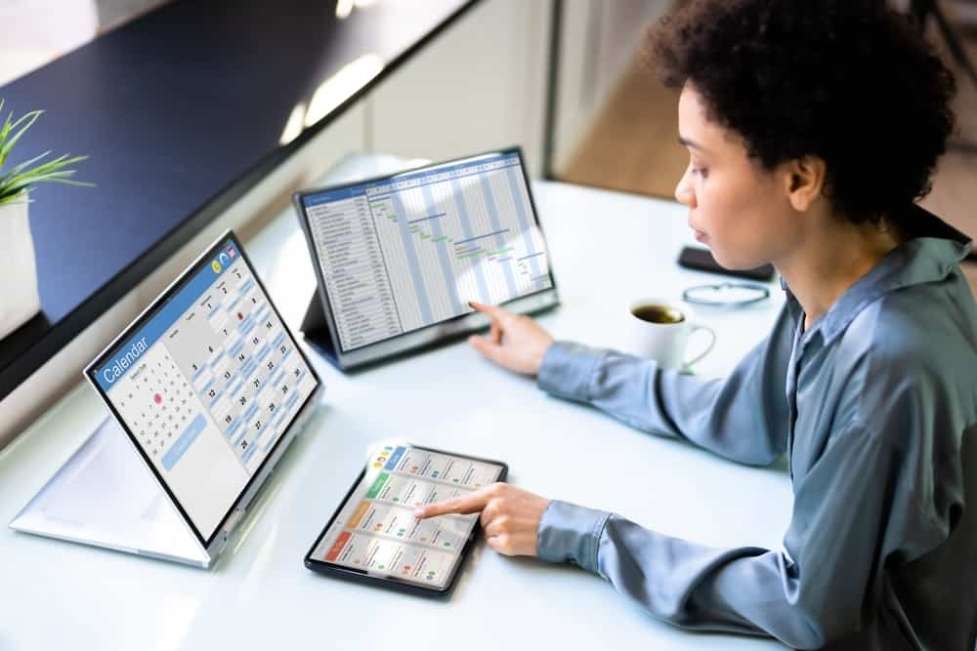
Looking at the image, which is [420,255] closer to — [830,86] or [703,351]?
[703,351]

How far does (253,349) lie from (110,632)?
12.4 inches

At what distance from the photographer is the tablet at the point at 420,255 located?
1.23 meters

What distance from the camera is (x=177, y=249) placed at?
1.29m

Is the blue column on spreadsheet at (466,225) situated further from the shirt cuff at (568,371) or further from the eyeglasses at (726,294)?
the eyeglasses at (726,294)

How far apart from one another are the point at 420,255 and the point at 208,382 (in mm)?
372

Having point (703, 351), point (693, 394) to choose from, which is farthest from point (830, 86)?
point (703, 351)

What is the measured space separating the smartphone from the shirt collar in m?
0.52

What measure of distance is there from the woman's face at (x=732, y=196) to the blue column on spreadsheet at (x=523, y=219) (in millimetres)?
430

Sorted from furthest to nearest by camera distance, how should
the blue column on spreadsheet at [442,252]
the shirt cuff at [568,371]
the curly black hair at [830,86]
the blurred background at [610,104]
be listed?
1. the blurred background at [610,104]
2. the blue column on spreadsheet at [442,252]
3. the shirt cuff at [568,371]
4. the curly black hair at [830,86]

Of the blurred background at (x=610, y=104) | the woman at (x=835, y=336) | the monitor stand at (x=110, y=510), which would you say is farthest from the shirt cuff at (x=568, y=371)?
the blurred background at (x=610, y=104)

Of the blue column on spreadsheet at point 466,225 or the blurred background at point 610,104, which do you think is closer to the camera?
the blue column on spreadsheet at point 466,225

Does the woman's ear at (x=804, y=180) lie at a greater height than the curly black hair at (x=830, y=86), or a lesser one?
lesser

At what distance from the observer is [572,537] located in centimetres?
94

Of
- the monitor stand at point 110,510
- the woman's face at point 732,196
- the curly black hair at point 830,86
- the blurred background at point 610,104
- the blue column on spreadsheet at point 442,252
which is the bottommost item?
the blurred background at point 610,104
